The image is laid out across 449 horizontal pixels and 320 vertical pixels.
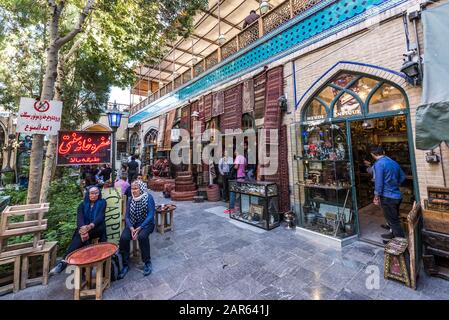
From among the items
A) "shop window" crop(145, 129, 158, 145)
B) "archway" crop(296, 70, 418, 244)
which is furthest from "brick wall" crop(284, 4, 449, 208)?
"shop window" crop(145, 129, 158, 145)

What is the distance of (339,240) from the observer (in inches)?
165

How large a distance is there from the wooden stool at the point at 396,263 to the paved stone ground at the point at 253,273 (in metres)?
0.11

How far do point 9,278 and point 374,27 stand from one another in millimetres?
8291

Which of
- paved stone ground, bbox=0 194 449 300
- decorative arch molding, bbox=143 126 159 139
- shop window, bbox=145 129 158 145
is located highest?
decorative arch molding, bbox=143 126 159 139

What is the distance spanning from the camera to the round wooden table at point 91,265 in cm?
269

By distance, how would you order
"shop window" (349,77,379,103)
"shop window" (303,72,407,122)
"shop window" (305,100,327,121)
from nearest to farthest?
"shop window" (303,72,407,122) → "shop window" (349,77,379,103) → "shop window" (305,100,327,121)

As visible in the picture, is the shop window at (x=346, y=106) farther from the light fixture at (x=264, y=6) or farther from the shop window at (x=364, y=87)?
the light fixture at (x=264, y=6)

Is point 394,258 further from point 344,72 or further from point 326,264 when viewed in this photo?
point 344,72

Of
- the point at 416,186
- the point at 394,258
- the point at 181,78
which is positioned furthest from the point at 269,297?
the point at 181,78

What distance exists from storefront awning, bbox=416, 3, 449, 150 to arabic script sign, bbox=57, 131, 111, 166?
5.77 metres

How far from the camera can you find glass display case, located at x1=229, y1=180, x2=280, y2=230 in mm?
5422

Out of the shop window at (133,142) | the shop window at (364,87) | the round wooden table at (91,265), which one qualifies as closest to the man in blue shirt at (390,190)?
the shop window at (364,87)

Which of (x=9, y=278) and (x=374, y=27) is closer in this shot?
(x=9, y=278)
